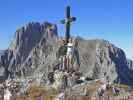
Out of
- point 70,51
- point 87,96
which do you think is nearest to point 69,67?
point 70,51

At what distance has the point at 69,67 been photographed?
11550cm

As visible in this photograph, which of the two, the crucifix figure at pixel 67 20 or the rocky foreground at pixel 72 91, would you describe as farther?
the crucifix figure at pixel 67 20

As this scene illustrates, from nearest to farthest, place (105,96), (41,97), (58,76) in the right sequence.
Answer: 1. (105,96)
2. (41,97)
3. (58,76)

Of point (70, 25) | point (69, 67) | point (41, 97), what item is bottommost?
point (41, 97)

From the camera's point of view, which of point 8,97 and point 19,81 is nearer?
point 8,97

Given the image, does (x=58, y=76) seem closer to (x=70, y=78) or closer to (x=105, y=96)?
(x=70, y=78)

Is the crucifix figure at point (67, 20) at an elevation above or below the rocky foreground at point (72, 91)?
above

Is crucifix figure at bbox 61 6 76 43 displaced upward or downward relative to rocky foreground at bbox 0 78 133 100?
upward

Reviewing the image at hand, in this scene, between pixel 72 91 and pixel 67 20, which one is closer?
pixel 72 91

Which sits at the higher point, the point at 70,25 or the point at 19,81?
the point at 70,25

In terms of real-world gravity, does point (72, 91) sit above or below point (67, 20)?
below

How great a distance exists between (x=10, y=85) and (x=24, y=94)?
22.8ft

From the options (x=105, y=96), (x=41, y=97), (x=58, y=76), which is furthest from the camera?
(x=58, y=76)

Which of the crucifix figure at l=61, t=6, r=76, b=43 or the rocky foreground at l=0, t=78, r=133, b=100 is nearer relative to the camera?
the rocky foreground at l=0, t=78, r=133, b=100
